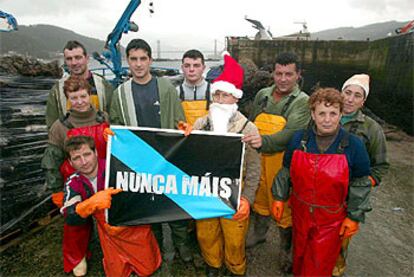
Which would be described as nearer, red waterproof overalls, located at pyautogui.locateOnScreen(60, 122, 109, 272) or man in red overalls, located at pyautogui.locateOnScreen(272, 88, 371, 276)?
man in red overalls, located at pyautogui.locateOnScreen(272, 88, 371, 276)

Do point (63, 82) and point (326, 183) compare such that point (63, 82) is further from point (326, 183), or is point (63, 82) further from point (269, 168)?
point (326, 183)

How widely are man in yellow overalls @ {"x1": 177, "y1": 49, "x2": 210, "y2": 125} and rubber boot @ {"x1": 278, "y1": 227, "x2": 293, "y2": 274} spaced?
5.82ft

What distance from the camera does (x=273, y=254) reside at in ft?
10.8

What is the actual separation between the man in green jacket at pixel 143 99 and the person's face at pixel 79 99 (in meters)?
0.28

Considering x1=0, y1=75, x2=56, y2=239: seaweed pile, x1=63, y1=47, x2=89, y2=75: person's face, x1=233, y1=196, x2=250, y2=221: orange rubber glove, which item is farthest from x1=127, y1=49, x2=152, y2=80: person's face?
x1=0, y1=75, x2=56, y2=239: seaweed pile

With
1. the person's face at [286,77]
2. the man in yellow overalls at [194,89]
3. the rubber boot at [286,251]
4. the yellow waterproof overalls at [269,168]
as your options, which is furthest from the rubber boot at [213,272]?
the person's face at [286,77]

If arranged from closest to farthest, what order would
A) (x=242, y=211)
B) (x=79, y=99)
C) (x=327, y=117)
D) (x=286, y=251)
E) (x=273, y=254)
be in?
(x=327, y=117)
(x=242, y=211)
(x=79, y=99)
(x=286, y=251)
(x=273, y=254)

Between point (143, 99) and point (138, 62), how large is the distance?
16.0 inches

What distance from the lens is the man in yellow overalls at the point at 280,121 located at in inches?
109

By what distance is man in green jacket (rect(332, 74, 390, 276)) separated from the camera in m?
2.61

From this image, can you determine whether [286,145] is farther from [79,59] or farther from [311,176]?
[79,59]

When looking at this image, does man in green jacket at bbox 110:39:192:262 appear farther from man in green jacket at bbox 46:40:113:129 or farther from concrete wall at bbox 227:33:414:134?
concrete wall at bbox 227:33:414:134

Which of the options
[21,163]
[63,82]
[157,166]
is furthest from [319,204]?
[21,163]

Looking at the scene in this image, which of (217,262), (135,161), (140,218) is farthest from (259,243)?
(135,161)
